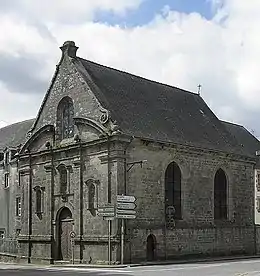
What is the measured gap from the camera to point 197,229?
41.2m

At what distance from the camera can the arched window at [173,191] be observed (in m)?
39.3

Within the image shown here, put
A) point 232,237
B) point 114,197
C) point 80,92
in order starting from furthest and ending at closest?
point 232,237
point 80,92
point 114,197

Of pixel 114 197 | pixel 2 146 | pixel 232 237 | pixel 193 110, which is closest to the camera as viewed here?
pixel 114 197

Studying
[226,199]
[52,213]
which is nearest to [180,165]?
[226,199]

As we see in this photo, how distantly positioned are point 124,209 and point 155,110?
10219 mm

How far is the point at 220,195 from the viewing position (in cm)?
4431

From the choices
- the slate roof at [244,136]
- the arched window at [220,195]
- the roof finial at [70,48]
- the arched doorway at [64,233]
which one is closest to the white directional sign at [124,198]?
the arched doorway at [64,233]

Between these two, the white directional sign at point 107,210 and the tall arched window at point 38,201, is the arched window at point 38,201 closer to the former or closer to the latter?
the tall arched window at point 38,201

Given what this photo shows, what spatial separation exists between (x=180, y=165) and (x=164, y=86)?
886 cm

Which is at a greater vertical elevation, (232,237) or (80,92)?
(80,92)

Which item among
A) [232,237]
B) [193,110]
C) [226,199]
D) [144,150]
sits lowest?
[232,237]

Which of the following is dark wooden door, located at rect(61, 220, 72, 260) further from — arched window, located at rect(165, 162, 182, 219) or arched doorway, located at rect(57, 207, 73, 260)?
arched window, located at rect(165, 162, 182, 219)

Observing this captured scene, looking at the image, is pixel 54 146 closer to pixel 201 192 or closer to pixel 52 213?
pixel 52 213

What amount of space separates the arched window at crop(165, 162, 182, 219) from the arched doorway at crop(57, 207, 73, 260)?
6.51m
